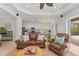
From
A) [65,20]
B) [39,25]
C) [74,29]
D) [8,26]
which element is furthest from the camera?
[8,26]


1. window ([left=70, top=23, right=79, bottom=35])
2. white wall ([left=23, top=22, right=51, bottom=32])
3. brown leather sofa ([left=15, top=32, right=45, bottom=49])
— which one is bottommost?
brown leather sofa ([left=15, top=32, right=45, bottom=49])

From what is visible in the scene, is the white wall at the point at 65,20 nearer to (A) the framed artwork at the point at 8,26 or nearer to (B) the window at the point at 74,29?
(B) the window at the point at 74,29

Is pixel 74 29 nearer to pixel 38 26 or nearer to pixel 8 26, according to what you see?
pixel 38 26

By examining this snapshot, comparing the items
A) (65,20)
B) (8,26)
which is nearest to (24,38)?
(8,26)

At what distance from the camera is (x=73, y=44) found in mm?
3064

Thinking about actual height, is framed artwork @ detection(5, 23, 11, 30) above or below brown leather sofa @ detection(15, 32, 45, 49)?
above

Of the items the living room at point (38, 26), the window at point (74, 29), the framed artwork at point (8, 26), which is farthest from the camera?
the framed artwork at point (8, 26)

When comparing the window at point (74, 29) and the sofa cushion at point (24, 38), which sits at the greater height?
the window at point (74, 29)

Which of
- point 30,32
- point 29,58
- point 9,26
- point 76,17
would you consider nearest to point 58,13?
point 76,17

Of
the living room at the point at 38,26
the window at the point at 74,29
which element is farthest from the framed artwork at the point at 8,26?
the window at the point at 74,29

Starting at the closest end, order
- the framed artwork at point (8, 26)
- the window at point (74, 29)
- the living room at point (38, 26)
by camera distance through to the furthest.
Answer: the window at point (74, 29) → the living room at point (38, 26) → the framed artwork at point (8, 26)

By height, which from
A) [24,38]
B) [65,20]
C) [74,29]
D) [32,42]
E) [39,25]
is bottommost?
[32,42]

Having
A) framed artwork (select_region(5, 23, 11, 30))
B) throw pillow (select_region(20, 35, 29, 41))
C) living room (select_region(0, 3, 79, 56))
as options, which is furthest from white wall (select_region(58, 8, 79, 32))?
framed artwork (select_region(5, 23, 11, 30))

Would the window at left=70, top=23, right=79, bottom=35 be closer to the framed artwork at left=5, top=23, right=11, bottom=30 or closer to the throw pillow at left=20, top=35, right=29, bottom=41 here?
the throw pillow at left=20, top=35, right=29, bottom=41
